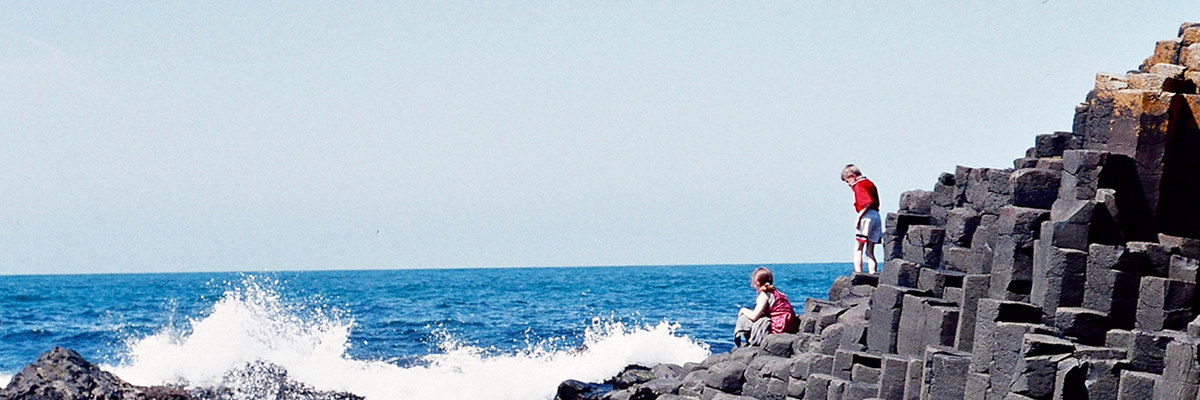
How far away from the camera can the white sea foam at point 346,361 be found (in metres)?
20.1

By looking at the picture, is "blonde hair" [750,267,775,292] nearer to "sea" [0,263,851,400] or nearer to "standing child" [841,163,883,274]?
"standing child" [841,163,883,274]

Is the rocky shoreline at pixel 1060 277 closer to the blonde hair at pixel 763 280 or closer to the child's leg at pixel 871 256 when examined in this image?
the blonde hair at pixel 763 280

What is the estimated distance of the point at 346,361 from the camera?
910 inches

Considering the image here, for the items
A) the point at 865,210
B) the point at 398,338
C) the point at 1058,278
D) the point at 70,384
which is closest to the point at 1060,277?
the point at 1058,278

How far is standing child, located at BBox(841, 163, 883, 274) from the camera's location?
13.0m

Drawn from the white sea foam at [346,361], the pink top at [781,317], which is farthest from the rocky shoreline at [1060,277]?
the white sea foam at [346,361]

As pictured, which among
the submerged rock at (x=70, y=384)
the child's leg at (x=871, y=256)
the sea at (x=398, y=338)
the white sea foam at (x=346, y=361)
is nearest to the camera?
the submerged rock at (x=70, y=384)

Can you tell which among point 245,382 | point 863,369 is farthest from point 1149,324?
point 245,382

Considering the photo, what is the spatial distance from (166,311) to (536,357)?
2781cm

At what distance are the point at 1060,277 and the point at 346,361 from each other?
55.3 ft

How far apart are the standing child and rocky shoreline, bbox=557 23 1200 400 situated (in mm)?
1698

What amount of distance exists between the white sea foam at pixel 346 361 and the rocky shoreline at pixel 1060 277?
10.2 m

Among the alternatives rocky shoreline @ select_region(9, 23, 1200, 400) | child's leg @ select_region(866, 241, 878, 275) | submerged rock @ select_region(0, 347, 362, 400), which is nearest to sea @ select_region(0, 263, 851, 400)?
submerged rock @ select_region(0, 347, 362, 400)

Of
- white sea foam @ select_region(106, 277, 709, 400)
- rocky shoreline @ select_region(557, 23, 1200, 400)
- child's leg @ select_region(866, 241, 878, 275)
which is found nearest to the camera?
rocky shoreline @ select_region(557, 23, 1200, 400)
